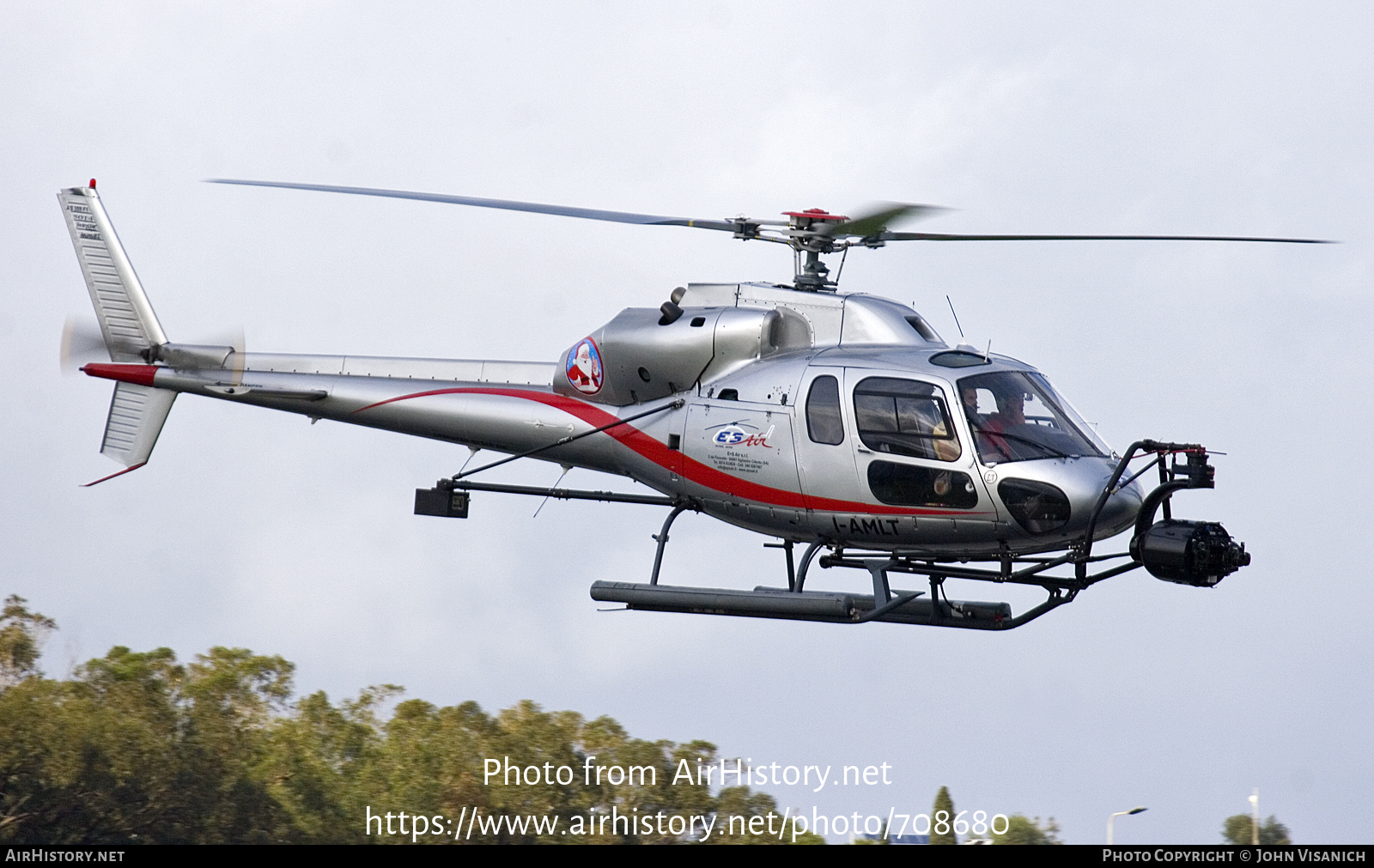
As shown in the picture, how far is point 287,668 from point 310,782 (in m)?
2.91

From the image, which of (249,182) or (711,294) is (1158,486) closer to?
(711,294)

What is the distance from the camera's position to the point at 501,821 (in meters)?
34.5

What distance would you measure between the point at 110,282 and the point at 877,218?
957cm

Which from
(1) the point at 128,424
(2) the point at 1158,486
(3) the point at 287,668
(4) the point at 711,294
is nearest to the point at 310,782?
(3) the point at 287,668

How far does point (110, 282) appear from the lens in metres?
19.2

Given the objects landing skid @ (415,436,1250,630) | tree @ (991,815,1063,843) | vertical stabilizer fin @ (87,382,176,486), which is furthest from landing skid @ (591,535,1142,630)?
tree @ (991,815,1063,843)

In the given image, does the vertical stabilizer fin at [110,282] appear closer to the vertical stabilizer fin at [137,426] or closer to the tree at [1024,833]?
the vertical stabilizer fin at [137,426]

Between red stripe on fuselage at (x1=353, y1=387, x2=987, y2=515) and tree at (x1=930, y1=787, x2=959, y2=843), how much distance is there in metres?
26.7

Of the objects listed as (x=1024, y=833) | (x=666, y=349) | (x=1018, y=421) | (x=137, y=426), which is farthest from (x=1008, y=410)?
(x=1024, y=833)

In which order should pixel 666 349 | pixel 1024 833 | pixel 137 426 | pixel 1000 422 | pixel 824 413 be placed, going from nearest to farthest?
pixel 1000 422
pixel 824 413
pixel 666 349
pixel 137 426
pixel 1024 833

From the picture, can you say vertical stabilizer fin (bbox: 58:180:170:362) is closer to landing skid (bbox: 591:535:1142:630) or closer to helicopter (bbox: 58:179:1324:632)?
helicopter (bbox: 58:179:1324:632)

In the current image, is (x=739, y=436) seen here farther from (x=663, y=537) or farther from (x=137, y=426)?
(x=137, y=426)

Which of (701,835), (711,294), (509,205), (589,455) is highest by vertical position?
(509,205)

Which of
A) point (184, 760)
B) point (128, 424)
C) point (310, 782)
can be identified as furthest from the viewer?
point (310, 782)
